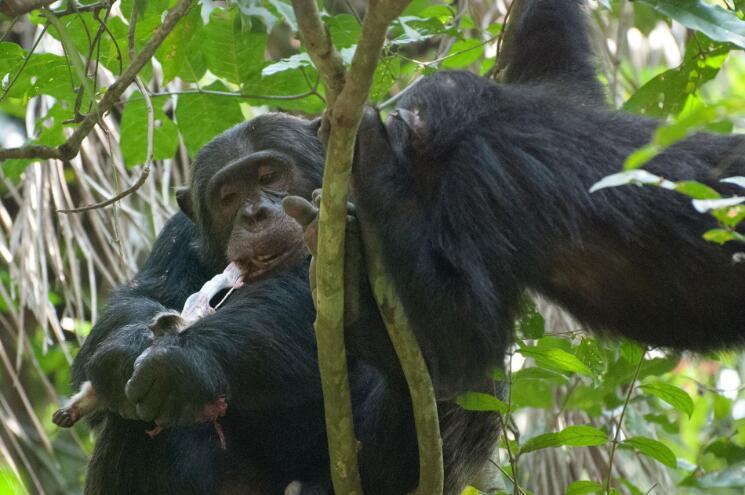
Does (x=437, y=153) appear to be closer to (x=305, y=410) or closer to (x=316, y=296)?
(x=316, y=296)

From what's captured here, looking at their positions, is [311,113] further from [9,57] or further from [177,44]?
[9,57]

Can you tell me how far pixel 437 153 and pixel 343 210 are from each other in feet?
2.10

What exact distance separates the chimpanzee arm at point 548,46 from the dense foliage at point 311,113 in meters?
0.11

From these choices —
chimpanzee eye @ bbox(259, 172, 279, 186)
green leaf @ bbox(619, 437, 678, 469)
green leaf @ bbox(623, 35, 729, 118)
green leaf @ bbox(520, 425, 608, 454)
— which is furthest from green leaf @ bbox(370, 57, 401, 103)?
green leaf @ bbox(619, 437, 678, 469)

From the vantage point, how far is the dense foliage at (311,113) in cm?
354

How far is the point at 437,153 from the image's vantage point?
127 inches

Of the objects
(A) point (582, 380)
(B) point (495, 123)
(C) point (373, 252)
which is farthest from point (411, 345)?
(A) point (582, 380)

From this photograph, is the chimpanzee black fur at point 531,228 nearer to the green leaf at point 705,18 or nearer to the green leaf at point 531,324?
the green leaf at point 531,324

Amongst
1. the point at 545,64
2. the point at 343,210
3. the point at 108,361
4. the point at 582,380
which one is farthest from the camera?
the point at 582,380

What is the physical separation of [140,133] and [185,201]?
34 cm

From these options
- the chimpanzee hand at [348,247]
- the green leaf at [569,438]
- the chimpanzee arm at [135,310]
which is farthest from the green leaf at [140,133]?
the green leaf at [569,438]

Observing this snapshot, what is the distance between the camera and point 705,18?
304 centimetres

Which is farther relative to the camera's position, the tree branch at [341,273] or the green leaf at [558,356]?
the green leaf at [558,356]

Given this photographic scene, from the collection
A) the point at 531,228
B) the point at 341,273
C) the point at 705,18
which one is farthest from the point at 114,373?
Result: the point at 705,18
